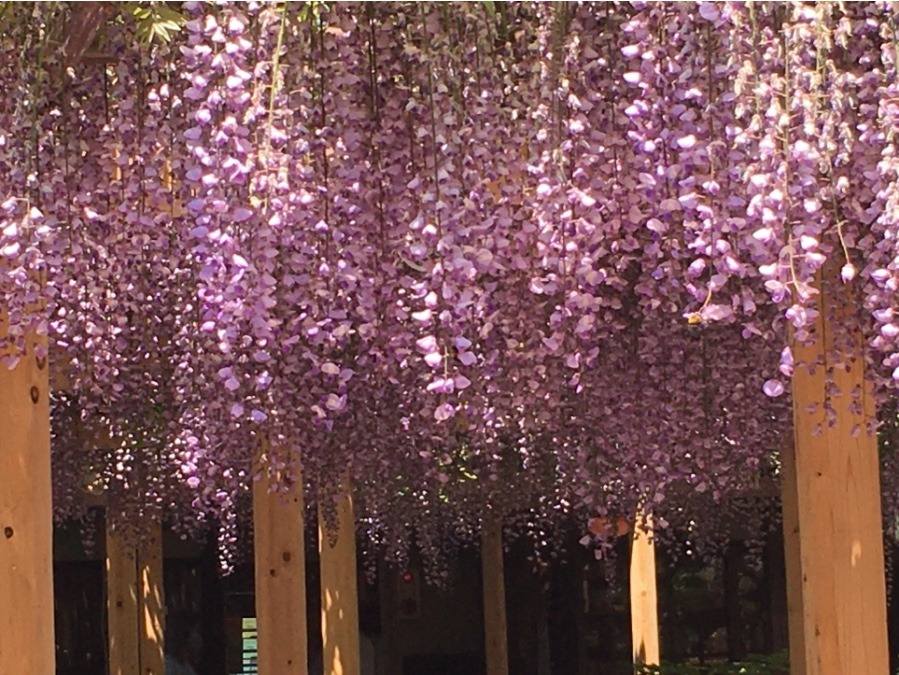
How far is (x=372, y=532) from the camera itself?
37.7ft

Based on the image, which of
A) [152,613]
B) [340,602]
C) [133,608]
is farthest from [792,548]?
[152,613]

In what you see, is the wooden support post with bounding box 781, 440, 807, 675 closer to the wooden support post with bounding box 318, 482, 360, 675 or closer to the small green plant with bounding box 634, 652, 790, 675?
the small green plant with bounding box 634, 652, 790, 675

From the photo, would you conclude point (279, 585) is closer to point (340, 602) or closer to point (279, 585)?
point (279, 585)

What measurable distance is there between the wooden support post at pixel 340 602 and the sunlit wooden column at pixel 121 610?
1.82 metres

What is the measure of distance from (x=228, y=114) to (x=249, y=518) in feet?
28.1

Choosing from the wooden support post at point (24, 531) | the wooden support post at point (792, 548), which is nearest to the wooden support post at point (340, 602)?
the wooden support post at point (792, 548)

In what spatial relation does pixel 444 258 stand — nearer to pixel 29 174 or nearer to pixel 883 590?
pixel 29 174

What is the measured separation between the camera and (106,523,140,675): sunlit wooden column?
10.6 meters

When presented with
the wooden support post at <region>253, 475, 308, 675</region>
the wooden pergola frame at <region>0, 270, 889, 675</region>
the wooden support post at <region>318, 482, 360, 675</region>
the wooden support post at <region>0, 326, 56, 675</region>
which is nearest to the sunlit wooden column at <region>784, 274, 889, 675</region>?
the wooden pergola frame at <region>0, 270, 889, 675</region>

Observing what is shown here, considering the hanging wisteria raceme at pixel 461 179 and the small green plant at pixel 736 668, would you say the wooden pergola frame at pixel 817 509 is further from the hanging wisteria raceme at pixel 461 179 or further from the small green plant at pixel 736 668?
the small green plant at pixel 736 668

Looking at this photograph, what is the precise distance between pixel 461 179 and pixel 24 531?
1.19 meters

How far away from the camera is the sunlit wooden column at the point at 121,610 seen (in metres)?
10.6

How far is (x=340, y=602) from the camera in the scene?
9070 mm

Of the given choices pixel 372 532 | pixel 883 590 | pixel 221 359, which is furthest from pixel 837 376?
pixel 372 532
